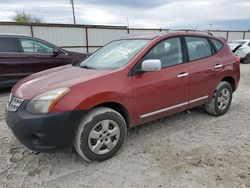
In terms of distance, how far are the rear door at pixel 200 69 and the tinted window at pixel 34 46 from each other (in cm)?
440

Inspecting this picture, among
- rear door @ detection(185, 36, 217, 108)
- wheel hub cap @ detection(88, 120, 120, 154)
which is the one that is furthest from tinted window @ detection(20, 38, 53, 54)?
wheel hub cap @ detection(88, 120, 120, 154)

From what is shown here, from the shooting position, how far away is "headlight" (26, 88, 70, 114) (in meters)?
2.60

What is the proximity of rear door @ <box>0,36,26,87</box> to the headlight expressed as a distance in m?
A: 4.13

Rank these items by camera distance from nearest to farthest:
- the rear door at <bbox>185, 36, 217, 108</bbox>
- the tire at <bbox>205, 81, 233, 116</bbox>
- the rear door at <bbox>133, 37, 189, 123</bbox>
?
the rear door at <bbox>133, 37, 189, 123</bbox> → the rear door at <bbox>185, 36, 217, 108</bbox> → the tire at <bbox>205, 81, 233, 116</bbox>

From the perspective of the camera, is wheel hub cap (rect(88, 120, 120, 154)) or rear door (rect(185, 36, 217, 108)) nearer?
wheel hub cap (rect(88, 120, 120, 154))

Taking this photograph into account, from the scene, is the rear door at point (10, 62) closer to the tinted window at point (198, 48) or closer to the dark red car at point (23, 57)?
the dark red car at point (23, 57)

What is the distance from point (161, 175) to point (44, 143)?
137 centimetres

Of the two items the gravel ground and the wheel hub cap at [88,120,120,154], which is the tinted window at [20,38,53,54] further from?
the wheel hub cap at [88,120,120,154]

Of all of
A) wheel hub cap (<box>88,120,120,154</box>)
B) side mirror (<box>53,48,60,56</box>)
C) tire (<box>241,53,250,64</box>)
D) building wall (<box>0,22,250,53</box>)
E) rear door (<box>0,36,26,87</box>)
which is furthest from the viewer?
tire (<box>241,53,250,64</box>)

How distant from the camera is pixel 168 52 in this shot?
366cm

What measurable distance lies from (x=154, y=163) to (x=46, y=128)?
1.36m

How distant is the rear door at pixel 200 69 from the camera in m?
3.88

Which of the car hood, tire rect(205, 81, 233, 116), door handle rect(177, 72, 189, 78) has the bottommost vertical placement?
tire rect(205, 81, 233, 116)

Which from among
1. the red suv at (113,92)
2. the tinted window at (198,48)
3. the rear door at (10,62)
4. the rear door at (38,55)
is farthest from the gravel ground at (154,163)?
the rear door at (38,55)
